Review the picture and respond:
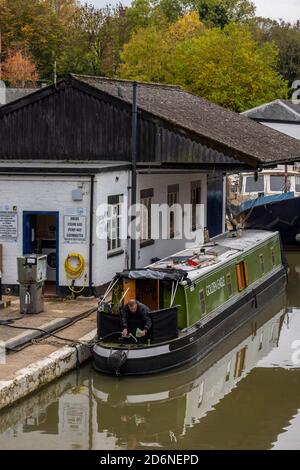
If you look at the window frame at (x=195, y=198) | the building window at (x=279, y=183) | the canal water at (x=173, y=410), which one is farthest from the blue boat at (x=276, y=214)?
the canal water at (x=173, y=410)

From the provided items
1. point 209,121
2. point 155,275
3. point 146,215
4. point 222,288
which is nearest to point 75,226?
point 222,288

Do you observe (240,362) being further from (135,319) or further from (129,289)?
(135,319)

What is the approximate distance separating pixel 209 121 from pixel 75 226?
22.1ft

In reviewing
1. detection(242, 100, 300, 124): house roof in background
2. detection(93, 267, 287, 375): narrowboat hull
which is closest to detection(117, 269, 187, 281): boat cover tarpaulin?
detection(93, 267, 287, 375): narrowboat hull

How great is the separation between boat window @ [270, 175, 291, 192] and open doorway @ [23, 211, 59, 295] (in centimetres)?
1647

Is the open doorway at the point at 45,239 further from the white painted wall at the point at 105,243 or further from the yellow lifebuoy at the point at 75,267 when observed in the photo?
the white painted wall at the point at 105,243

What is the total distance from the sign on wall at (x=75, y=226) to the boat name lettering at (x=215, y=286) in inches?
124

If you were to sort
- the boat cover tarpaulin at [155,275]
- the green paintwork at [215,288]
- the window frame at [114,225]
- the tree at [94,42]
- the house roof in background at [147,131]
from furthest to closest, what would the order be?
1. the tree at [94,42]
2. the house roof in background at [147,131]
3. the window frame at [114,225]
4. the green paintwork at [215,288]
5. the boat cover tarpaulin at [155,275]

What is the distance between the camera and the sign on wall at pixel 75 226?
731 inches

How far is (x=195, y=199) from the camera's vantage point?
85.3ft

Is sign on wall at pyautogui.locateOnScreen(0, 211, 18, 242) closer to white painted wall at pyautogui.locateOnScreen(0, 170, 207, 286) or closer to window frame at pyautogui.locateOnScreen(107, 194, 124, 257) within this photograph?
white painted wall at pyautogui.locateOnScreen(0, 170, 207, 286)

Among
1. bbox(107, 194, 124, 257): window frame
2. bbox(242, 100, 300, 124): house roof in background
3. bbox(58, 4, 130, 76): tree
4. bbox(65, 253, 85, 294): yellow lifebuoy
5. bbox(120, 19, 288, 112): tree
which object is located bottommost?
bbox(65, 253, 85, 294): yellow lifebuoy

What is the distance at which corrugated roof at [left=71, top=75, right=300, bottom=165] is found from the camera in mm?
20719

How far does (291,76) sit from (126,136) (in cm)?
5589
